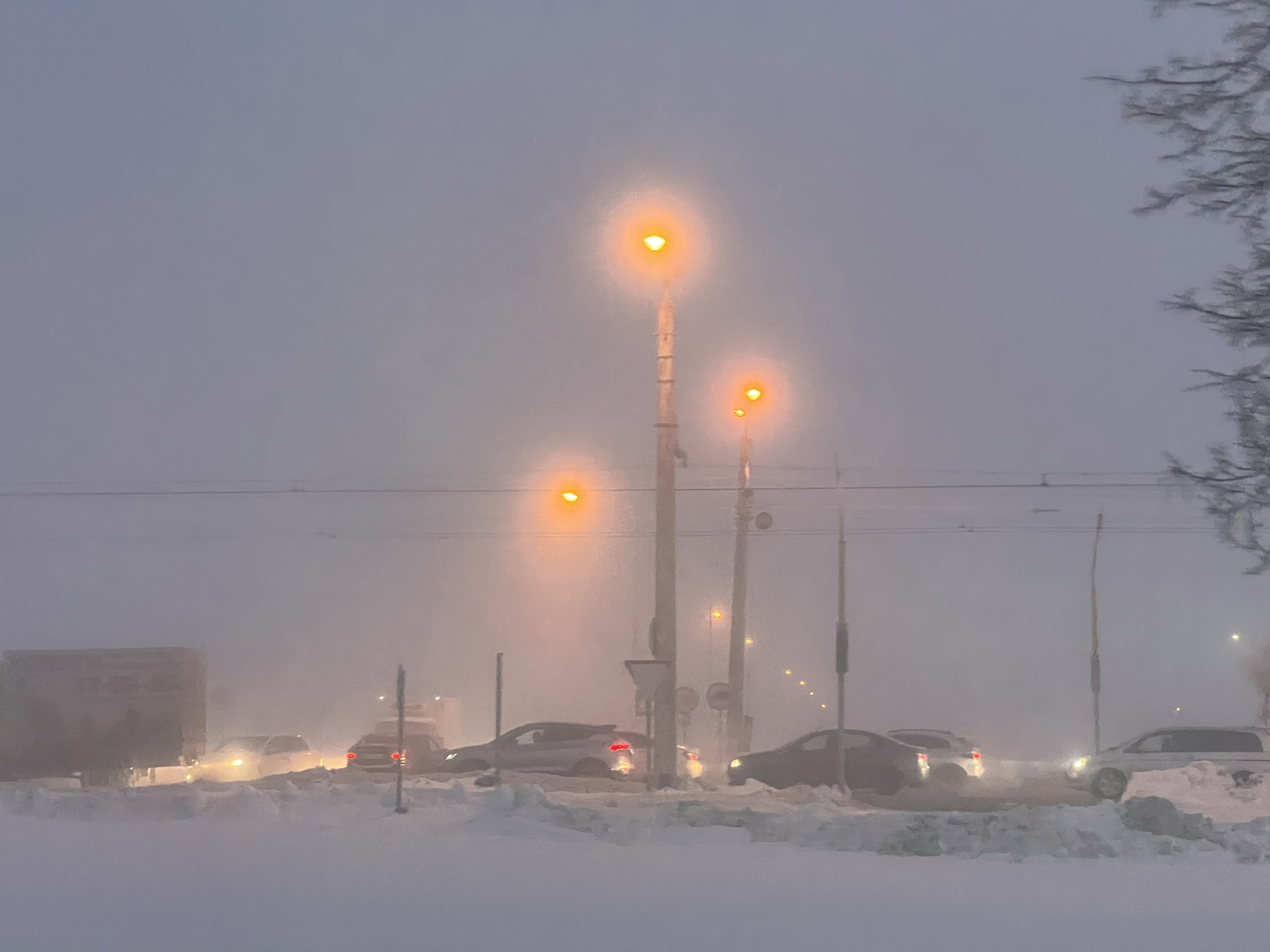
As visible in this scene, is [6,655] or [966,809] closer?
[966,809]

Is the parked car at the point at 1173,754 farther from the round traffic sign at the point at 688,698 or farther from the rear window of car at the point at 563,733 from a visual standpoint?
the rear window of car at the point at 563,733

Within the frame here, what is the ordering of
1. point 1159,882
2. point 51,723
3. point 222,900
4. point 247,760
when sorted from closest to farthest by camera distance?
point 222,900, point 1159,882, point 51,723, point 247,760

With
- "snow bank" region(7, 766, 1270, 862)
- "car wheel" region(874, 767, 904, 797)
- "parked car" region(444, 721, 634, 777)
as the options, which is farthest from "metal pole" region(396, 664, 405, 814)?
"car wheel" region(874, 767, 904, 797)

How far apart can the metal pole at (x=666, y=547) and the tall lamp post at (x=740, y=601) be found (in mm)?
8751

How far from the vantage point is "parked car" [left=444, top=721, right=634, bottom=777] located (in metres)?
25.9

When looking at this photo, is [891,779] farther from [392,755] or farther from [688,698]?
[392,755]

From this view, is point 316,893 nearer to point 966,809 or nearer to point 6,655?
point 966,809

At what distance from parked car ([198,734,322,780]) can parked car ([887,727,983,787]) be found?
44.9 ft

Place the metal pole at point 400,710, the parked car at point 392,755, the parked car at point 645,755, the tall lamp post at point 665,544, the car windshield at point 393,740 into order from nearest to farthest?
1. the metal pole at point 400,710
2. the tall lamp post at point 665,544
3. the parked car at point 645,755
4. the parked car at point 392,755
5. the car windshield at point 393,740

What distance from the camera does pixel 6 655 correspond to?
26094mm

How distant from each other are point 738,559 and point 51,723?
1396 cm

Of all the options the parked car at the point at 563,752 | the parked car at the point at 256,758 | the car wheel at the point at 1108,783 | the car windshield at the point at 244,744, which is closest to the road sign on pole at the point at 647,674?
the parked car at the point at 563,752

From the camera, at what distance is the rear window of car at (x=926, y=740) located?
3329 centimetres

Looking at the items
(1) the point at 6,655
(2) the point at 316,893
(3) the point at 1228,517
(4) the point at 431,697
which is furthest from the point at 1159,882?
(4) the point at 431,697
